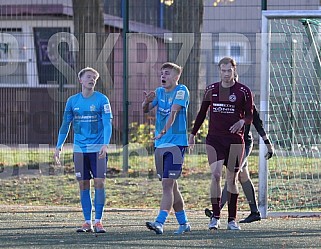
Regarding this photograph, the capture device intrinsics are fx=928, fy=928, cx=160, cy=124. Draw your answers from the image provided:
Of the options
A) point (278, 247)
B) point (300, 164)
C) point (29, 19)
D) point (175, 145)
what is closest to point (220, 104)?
point (175, 145)

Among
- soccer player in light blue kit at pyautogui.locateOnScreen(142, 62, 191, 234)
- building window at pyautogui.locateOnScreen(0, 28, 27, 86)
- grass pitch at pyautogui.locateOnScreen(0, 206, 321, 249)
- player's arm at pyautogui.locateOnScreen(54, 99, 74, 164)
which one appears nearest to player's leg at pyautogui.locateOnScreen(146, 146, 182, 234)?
soccer player in light blue kit at pyautogui.locateOnScreen(142, 62, 191, 234)

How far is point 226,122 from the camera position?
1007 cm

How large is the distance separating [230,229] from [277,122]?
320 cm

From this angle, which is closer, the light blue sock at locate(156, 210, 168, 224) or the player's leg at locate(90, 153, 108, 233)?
the light blue sock at locate(156, 210, 168, 224)

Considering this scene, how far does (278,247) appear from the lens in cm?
870

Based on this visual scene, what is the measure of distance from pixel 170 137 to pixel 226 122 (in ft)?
2.35

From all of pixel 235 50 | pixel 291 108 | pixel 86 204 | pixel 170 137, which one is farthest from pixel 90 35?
pixel 170 137

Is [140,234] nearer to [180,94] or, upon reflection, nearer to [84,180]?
[84,180]

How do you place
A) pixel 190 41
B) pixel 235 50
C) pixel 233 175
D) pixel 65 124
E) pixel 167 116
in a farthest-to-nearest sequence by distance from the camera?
1. pixel 235 50
2. pixel 190 41
3. pixel 233 175
4. pixel 65 124
5. pixel 167 116

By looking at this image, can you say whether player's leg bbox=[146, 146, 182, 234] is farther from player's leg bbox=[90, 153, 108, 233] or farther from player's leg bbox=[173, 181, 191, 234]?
player's leg bbox=[90, 153, 108, 233]

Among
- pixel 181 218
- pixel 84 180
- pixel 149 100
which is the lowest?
pixel 181 218

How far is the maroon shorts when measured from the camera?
1007cm

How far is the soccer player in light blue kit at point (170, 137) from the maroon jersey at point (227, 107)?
42 cm

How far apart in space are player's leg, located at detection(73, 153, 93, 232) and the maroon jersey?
55.6 inches
